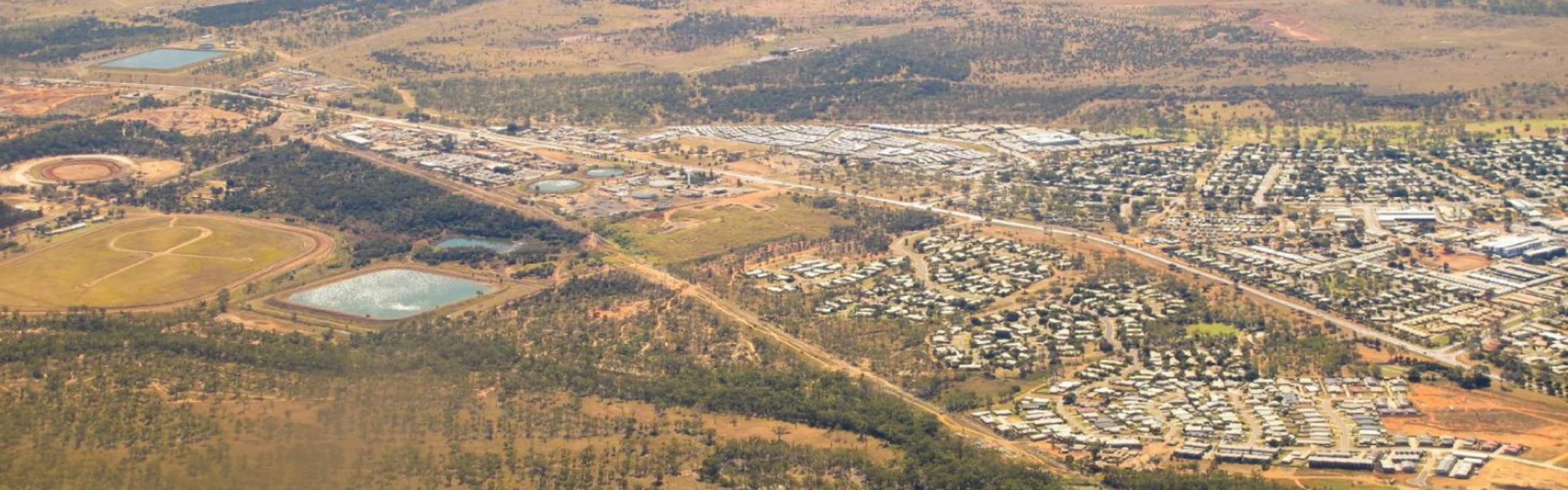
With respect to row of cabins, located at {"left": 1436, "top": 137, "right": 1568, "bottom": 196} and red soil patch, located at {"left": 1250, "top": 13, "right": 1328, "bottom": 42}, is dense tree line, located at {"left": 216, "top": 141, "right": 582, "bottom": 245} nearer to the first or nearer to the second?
row of cabins, located at {"left": 1436, "top": 137, "right": 1568, "bottom": 196}

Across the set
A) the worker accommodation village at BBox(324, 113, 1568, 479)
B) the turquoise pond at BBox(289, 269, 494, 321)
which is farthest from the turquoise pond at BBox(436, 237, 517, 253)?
the worker accommodation village at BBox(324, 113, 1568, 479)

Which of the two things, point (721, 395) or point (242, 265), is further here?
point (242, 265)

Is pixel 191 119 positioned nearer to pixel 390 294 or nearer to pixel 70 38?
pixel 70 38

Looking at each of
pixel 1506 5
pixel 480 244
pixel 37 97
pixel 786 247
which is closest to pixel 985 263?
pixel 786 247

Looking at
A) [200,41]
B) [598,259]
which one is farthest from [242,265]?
[200,41]

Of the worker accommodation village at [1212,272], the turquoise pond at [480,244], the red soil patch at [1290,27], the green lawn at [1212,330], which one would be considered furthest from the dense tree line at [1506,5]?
the turquoise pond at [480,244]

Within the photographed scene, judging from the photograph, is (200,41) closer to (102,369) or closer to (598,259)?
(598,259)
